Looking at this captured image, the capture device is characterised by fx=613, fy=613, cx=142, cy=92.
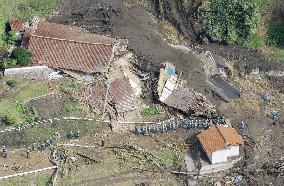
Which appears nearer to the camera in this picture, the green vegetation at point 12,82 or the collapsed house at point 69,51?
the green vegetation at point 12,82

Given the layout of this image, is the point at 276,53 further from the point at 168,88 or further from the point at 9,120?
the point at 9,120

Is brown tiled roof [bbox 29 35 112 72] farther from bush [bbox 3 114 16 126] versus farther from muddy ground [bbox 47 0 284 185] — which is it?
bush [bbox 3 114 16 126]

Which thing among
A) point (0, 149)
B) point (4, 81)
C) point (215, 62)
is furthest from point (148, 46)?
point (0, 149)

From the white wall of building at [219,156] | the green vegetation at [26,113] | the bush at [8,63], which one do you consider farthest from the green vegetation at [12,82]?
the white wall of building at [219,156]

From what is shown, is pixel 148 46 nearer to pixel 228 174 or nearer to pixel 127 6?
pixel 127 6

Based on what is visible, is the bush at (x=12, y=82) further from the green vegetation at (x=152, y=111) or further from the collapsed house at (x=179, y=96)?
the collapsed house at (x=179, y=96)
